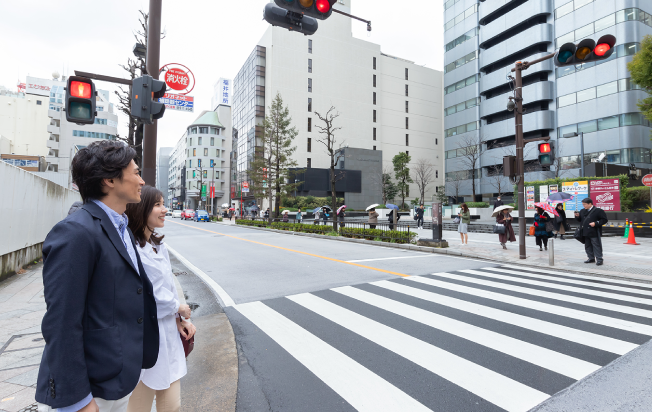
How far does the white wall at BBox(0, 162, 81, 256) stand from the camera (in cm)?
744

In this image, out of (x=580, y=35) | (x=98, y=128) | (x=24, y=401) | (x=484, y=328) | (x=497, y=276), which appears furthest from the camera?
(x=98, y=128)

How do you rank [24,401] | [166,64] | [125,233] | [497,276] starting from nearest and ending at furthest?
[125,233], [24,401], [497,276], [166,64]

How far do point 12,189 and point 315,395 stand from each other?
872 cm

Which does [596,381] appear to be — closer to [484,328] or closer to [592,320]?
[484,328]

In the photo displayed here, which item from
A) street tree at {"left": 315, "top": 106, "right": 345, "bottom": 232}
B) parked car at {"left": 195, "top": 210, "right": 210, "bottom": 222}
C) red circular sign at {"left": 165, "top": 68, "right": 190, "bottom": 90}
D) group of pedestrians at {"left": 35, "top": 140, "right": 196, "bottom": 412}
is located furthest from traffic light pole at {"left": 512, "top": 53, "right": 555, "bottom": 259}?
parked car at {"left": 195, "top": 210, "right": 210, "bottom": 222}

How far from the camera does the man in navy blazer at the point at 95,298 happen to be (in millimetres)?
1322

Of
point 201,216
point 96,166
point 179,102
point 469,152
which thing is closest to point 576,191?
point 179,102

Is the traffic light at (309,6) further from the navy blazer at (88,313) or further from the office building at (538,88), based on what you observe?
the office building at (538,88)

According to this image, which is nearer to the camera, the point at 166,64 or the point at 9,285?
the point at 9,285

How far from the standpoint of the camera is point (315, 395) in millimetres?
3139

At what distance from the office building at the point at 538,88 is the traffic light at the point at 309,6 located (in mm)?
39049

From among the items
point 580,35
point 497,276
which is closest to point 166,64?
point 497,276

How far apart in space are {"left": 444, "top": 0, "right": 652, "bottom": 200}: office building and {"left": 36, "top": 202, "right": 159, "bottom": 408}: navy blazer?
42282 mm

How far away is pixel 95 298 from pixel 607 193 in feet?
84.4
